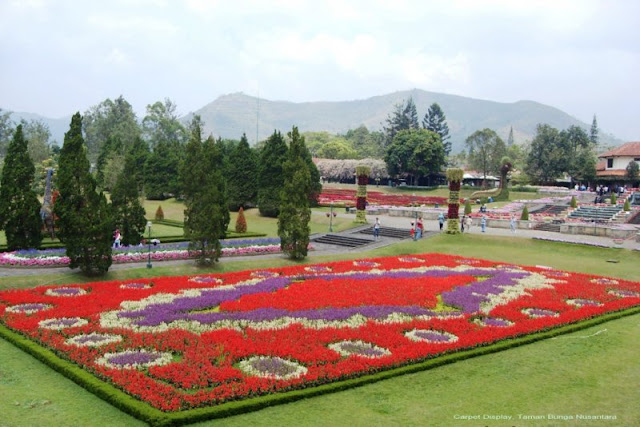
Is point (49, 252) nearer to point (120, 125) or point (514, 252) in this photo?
point (514, 252)

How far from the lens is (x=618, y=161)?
78875mm

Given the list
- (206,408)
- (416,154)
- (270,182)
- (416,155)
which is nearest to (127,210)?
(270,182)

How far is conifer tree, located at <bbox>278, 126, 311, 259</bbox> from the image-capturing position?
29.8m

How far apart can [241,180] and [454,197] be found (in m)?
21.5

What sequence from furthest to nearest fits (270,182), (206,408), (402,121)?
(402,121) < (270,182) < (206,408)

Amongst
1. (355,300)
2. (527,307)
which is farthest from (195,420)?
(527,307)

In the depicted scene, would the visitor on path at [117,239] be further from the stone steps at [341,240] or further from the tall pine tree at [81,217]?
the stone steps at [341,240]

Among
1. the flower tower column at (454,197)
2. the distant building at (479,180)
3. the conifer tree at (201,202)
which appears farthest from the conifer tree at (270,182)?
the distant building at (479,180)

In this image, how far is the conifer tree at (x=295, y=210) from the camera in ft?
97.8

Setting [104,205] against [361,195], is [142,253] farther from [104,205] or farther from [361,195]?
[361,195]

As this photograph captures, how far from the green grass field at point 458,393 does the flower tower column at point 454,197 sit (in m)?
21.2

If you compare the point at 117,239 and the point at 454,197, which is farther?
the point at 454,197

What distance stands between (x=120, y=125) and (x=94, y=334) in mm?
78046

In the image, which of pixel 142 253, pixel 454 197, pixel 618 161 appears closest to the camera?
pixel 142 253
